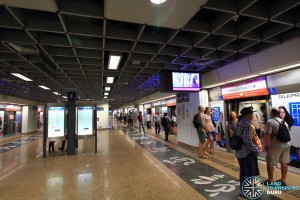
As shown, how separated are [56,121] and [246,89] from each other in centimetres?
654

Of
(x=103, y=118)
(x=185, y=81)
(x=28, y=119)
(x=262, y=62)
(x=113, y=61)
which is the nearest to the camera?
(x=262, y=62)

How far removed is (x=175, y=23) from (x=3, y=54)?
174 inches

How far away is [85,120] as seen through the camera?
7699 mm

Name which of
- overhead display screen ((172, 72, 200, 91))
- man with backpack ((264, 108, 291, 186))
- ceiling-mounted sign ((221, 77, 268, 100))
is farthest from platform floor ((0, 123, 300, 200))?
overhead display screen ((172, 72, 200, 91))

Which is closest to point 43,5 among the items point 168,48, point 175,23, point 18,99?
point 175,23

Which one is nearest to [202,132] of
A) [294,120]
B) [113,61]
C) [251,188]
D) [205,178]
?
[205,178]

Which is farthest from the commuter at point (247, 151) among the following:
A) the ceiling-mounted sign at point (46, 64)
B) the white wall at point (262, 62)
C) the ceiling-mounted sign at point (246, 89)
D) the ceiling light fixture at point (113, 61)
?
the ceiling-mounted sign at point (46, 64)

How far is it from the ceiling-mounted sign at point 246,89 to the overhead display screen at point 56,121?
593cm

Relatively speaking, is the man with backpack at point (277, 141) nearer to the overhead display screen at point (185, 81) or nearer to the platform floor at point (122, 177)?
the platform floor at point (122, 177)

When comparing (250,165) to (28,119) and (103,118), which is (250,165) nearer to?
(103,118)

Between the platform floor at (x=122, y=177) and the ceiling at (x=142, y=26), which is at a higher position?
the ceiling at (x=142, y=26)

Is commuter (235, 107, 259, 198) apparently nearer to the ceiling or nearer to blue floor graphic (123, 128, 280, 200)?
blue floor graphic (123, 128, 280, 200)

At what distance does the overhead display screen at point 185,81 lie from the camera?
6.17 metres

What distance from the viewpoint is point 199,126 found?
572cm
